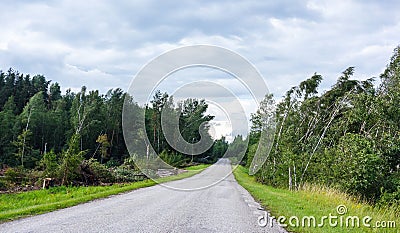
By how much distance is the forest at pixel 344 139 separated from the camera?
17172 millimetres

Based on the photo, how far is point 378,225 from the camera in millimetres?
8562

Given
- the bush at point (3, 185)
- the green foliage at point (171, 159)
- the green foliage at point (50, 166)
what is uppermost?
the green foliage at point (171, 159)

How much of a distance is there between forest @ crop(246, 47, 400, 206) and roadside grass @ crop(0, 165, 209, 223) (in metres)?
8.86

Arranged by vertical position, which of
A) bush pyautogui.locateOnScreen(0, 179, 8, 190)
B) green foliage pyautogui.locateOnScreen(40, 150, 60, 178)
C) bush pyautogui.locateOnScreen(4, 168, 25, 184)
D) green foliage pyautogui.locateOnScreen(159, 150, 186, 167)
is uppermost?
green foliage pyautogui.locateOnScreen(159, 150, 186, 167)

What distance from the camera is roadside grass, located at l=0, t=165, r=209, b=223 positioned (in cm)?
920

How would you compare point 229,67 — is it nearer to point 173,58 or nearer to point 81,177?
point 173,58

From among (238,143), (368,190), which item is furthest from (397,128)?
(238,143)

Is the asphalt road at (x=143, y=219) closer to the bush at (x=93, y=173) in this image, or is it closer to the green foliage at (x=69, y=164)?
the green foliage at (x=69, y=164)

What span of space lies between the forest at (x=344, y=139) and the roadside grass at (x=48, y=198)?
349 inches

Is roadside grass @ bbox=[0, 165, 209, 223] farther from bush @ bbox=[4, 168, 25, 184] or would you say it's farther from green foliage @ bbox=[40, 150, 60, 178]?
bush @ bbox=[4, 168, 25, 184]

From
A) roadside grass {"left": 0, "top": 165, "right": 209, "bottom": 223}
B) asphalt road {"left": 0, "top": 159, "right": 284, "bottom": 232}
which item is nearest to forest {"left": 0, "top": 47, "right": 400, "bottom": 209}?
roadside grass {"left": 0, "top": 165, "right": 209, "bottom": 223}

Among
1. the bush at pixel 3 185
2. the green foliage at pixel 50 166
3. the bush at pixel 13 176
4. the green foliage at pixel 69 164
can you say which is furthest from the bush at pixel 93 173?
the bush at pixel 3 185

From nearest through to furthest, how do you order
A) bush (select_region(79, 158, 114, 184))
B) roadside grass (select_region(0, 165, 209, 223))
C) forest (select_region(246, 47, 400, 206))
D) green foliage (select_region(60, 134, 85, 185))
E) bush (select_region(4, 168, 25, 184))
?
roadside grass (select_region(0, 165, 209, 223))
forest (select_region(246, 47, 400, 206))
green foliage (select_region(60, 134, 85, 185))
bush (select_region(4, 168, 25, 184))
bush (select_region(79, 158, 114, 184))

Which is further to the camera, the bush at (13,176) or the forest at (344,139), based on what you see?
the bush at (13,176)
